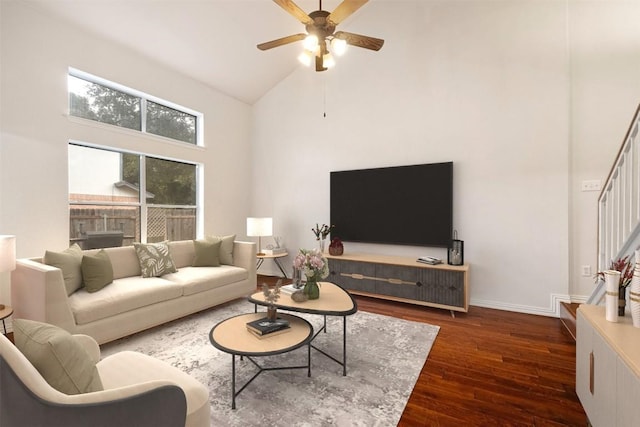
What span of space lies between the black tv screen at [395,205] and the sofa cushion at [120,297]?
250cm

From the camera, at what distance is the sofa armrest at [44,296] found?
7.29 ft

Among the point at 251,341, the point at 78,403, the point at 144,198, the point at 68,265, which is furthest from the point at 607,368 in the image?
the point at 144,198

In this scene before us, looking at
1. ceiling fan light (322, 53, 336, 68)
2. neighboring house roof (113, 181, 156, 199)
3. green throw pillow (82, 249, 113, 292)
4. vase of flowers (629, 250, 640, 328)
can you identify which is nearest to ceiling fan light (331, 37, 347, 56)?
ceiling fan light (322, 53, 336, 68)

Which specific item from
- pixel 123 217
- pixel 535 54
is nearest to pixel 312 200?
pixel 123 217

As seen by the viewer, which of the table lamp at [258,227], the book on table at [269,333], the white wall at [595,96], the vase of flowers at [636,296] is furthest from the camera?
the table lamp at [258,227]

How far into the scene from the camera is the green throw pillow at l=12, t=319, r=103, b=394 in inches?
40.2

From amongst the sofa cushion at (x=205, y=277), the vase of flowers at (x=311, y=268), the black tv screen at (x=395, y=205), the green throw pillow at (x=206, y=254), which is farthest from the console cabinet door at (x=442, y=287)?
the green throw pillow at (x=206, y=254)

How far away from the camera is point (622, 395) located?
122 cm

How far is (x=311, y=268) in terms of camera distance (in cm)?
243

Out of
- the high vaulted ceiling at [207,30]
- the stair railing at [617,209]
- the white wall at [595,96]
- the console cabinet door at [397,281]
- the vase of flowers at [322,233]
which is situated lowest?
the console cabinet door at [397,281]

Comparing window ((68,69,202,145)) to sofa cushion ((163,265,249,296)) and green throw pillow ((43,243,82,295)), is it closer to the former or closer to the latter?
green throw pillow ((43,243,82,295))

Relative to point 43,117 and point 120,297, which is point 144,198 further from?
point 120,297

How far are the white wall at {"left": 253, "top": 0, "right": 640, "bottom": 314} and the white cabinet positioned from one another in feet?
6.11

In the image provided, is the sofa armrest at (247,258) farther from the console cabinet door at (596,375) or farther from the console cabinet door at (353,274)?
the console cabinet door at (596,375)
